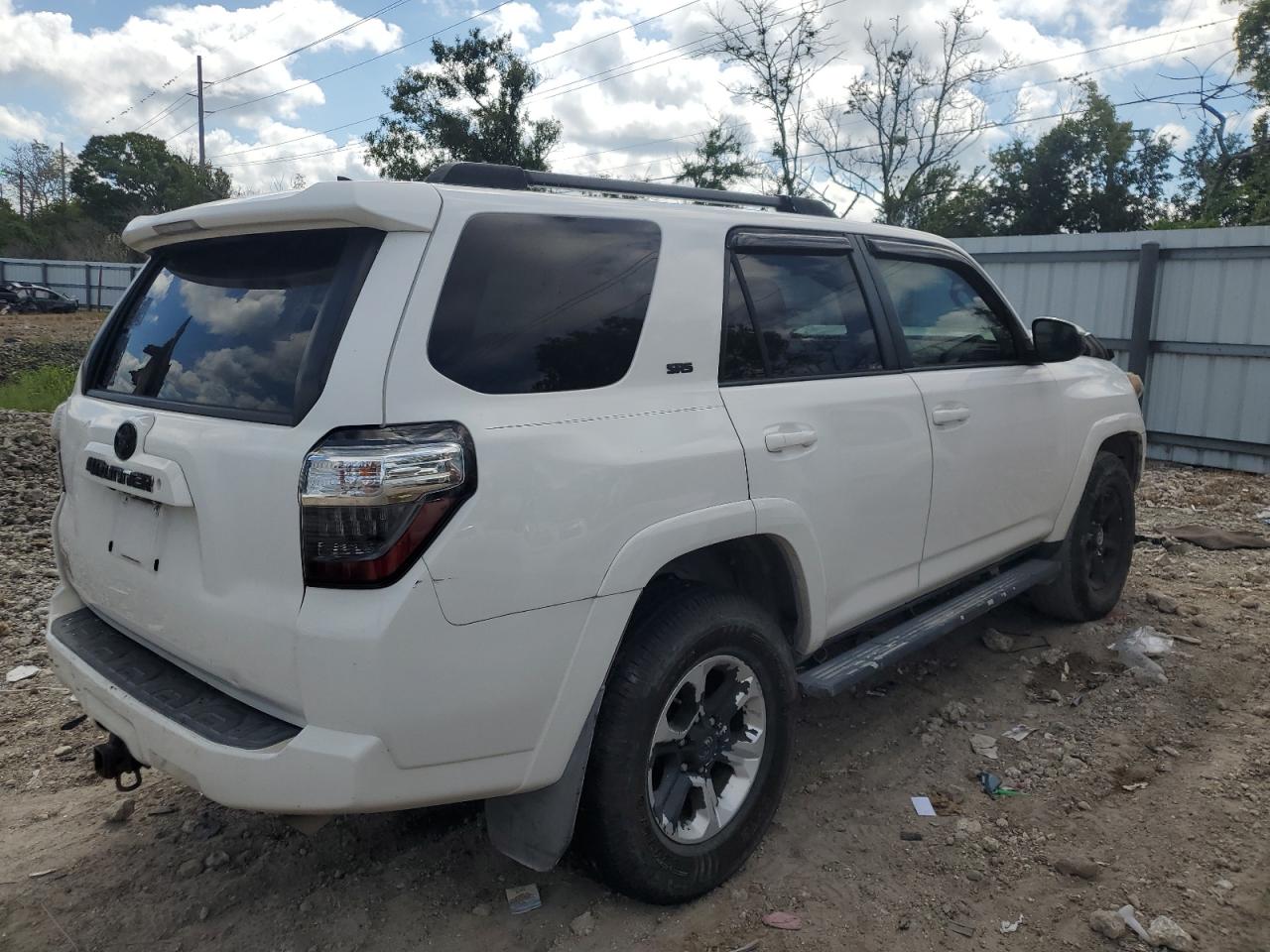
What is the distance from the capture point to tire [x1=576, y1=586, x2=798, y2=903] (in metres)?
2.43

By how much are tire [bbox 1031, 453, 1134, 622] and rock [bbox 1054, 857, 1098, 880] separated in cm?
193

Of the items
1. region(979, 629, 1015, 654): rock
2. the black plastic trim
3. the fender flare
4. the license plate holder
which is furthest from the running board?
the license plate holder

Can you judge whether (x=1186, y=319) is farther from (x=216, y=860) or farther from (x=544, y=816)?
(x=216, y=860)

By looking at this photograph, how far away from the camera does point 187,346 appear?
8.39 feet

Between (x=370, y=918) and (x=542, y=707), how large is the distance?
3.12 ft

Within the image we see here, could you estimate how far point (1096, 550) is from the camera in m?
4.88

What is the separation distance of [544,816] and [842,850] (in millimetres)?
1123

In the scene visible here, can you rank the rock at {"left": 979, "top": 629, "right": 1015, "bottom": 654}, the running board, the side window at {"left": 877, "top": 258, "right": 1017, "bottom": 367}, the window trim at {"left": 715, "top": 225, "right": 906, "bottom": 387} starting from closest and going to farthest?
the window trim at {"left": 715, "top": 225, "right": 906, "bottom": 387} < the running board < the side window at {"left": 877, "top": 258, "right": 1017, "bottom": 367} < the rock at {"left": 979, "top": 629, "right": 1015, "bottom": 654}

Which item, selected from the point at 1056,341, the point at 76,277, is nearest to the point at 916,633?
the point at 1056,341

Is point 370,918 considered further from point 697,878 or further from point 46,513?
point 46,513

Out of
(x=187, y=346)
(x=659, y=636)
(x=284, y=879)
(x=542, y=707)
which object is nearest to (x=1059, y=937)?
(x=659, y=636)

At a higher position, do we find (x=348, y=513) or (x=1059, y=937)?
(x=348, y=513)

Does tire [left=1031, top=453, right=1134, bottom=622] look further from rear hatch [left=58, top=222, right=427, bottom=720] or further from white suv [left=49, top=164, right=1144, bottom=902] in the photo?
rear hatch [left=58, top=222, right=427, bottom=720]

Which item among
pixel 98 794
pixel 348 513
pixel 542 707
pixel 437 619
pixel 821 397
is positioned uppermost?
pixel 821 397
